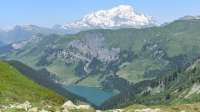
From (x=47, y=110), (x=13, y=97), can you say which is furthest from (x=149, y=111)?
(x=13, y=97)

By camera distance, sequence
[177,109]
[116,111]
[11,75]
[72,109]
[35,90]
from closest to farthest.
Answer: [72,109] < [116,111] < [177,109] < [35,90] < [11,75]

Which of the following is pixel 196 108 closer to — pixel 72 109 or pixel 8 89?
pixel 72 109

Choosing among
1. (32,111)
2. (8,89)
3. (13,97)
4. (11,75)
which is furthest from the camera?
(11,75)

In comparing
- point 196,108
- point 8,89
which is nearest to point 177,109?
point 196,108

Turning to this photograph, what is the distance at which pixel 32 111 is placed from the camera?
43812 mm

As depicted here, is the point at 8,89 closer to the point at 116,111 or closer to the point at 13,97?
the point at 13,97

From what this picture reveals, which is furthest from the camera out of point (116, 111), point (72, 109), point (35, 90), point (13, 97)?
point (35, 90)

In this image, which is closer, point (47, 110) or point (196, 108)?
point (47, 110)

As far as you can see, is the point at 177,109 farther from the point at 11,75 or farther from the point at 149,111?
the point at 11,75

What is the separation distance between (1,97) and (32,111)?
16.1 metres

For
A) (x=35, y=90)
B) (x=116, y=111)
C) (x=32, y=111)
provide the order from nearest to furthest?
(x=32, y=111), (x=116, y=111), (x=35, y=90)

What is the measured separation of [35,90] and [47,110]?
131ft

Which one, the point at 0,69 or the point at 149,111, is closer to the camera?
the point at 149,111

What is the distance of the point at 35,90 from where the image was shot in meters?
84.3
